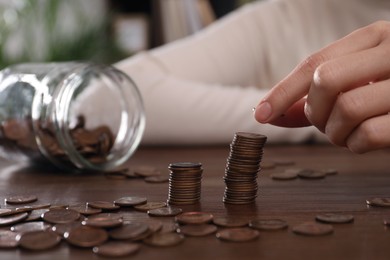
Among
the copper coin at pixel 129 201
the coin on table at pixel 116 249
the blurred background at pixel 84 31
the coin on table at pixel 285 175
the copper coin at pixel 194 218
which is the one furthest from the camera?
the blurred background at pixel 84 31

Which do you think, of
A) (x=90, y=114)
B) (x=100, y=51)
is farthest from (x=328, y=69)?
(x=100, y=51)

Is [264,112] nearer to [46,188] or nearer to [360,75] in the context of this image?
[360,75]

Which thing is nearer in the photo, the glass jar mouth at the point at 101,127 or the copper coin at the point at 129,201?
the copper coin at the point at 129,201

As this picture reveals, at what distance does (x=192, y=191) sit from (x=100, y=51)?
10.5 feet

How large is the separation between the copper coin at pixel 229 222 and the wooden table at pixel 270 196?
32 millimetres

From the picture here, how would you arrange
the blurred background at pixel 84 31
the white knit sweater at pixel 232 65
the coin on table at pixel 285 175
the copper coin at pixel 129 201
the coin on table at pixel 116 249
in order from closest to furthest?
the coin on table at pixel 116 249
the copper coin at pixel 129 201
the coin on table at pixel 285 175
the white knit sweater at pixel 232 65
the blurred background at pixel 84 31

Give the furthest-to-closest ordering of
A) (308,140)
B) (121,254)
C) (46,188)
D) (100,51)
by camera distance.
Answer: (100,51)
(308,140)
(46,188)
(121,254)

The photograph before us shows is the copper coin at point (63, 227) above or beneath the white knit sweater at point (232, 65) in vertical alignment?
beneath

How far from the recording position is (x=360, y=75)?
78cm

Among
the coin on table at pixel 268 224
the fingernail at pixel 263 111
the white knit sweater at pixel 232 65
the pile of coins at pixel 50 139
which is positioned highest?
the white knit sweater at pixel 232 65

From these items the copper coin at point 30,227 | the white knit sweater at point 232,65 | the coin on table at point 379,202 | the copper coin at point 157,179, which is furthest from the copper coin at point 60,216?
the white knit sweater at point 232,65

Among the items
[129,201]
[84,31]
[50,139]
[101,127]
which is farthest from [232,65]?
→ [84,31]

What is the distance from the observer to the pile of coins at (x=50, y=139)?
99cm

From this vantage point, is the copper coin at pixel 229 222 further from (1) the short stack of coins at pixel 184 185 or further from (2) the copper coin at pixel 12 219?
(2) the copper coin at pixel 12 219
